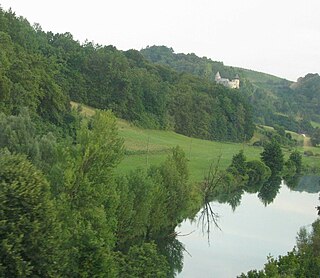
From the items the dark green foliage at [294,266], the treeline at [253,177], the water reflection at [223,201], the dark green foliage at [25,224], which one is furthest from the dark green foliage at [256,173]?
the dark green foliage at [25,224]

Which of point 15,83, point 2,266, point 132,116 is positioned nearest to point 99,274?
point 2,266

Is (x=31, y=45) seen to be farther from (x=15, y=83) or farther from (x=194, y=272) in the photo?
(x=194, y=272)

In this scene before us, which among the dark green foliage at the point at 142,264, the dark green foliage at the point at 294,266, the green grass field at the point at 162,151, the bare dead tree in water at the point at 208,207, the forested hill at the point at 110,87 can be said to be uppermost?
the forested hill at the point at 110,87

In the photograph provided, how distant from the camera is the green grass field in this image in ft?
196

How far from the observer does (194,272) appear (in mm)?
33031

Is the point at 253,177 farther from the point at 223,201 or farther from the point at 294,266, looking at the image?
the point at 294,266

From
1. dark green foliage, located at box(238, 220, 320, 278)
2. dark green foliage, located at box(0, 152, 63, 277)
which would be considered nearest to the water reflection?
dark green foliage, located at box(238, 220, 320, 278)

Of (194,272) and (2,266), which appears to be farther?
(194,272)

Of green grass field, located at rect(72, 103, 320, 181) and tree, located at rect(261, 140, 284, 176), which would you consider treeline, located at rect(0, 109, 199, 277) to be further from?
tree, located at rect(261, 140, 284, 176)

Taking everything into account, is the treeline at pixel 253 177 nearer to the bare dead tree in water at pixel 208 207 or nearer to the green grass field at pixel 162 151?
the bare dead tree in water at pixel 208 207

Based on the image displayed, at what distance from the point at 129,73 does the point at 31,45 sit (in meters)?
21.0

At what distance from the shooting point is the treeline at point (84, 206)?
16.4m

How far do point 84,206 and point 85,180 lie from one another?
3.89ft

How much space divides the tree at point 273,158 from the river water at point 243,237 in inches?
651
